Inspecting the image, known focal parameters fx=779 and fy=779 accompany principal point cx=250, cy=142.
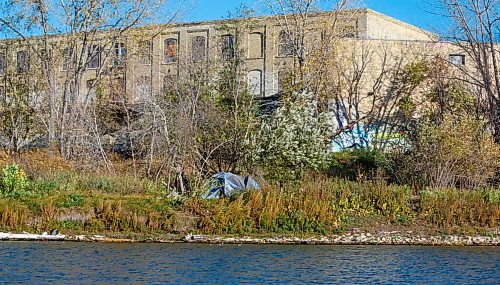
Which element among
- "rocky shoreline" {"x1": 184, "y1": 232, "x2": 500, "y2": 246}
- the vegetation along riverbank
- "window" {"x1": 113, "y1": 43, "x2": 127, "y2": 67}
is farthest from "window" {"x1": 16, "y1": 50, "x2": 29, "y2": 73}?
"rocky shoreline" {"x1": 184, "y1": 232, "x2": 500, "y2": 246}

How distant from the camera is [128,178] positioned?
27.6 meters

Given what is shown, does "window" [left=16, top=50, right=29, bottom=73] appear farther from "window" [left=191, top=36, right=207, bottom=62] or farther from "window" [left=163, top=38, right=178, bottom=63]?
"window" [left=191, top=36, right=207, bottom=62]

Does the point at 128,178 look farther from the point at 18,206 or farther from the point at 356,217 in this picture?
the point at 356,217

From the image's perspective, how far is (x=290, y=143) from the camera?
98.3 ft

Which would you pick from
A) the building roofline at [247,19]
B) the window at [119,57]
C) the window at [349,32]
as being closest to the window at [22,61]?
the building roofline at [247,19]

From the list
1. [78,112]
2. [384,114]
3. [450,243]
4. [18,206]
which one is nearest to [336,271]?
[450,243]

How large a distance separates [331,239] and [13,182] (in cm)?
1072

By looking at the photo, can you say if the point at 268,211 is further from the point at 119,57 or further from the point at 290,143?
the point at 119,57

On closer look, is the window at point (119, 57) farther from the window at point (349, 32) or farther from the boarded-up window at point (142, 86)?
the window at point (349, 32)

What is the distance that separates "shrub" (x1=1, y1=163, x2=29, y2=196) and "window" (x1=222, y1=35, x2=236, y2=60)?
19971 millimetres

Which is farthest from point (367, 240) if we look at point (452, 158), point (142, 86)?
point (142, 86)

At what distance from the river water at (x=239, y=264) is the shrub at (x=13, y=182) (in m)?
4.90

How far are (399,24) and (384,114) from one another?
14.7 metres

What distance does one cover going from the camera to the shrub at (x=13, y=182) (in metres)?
25.5
